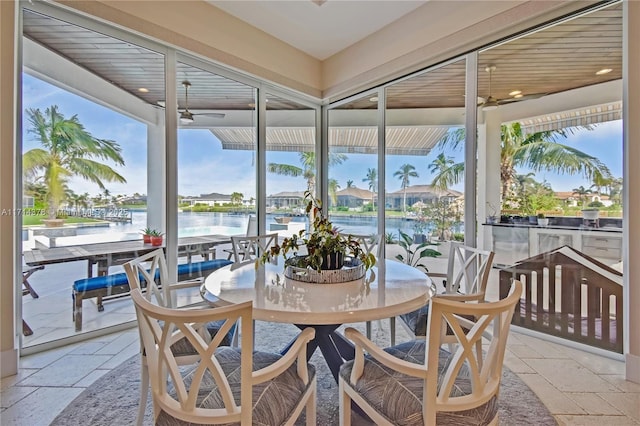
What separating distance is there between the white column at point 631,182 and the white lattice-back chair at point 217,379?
2328mm

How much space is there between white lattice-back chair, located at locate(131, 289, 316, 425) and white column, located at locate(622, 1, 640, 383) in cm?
233

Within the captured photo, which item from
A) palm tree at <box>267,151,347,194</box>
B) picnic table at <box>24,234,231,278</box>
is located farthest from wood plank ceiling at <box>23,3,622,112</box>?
picnic table at <box>24,234,231,278</box>

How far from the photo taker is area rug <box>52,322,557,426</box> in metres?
1.71

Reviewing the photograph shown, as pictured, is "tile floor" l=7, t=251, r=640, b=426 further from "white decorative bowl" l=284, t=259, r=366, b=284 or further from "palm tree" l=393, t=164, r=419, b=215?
"palm tree" l=393, t=164, r=419, b=215

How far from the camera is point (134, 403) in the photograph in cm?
187

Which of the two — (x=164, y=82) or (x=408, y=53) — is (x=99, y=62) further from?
(x=408, y=53)

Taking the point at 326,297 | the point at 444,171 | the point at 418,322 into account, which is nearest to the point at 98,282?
the point at 326,297

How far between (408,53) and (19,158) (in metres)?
3.54

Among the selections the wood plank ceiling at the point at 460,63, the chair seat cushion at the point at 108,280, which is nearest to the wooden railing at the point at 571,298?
the wood plank ceiling at the point at 460,63

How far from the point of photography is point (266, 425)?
108cm

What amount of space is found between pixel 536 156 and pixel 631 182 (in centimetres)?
72

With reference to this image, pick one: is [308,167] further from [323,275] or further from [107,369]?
[107,369]

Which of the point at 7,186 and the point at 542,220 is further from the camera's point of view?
the point at 542,220

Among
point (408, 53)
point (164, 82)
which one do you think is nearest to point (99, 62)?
point (164, 82)
